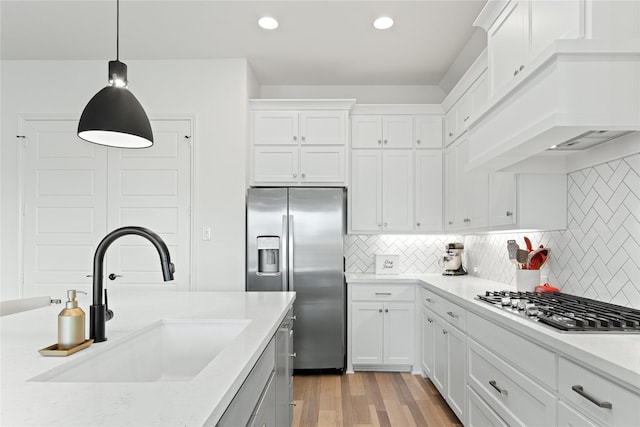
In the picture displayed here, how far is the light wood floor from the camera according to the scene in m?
2.73

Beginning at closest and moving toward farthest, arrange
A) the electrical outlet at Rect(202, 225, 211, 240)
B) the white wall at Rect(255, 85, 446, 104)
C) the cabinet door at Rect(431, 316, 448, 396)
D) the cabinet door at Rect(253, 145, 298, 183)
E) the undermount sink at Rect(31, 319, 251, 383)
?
the undermount sink at Rect(31, 319, 251, 383)
the cabinet door at Rect(431, 316, 448, 396)
the electrical outlet at Rect(202, 225, 211, 240)
the cabinet door at Rect(253, 145, 298, 183)
the white wall at Rect(255, 85, 446, 104)

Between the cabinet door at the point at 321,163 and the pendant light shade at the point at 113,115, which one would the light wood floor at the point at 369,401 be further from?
the pendant light shade at the point at 113,115

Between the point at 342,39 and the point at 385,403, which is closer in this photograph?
the point at 385,403

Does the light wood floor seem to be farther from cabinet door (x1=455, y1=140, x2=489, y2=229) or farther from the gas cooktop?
cabinet door (x1=455, y1=140, x2=489, y2=229)

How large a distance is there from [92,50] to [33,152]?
114 centimetres

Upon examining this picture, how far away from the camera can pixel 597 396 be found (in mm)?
1260

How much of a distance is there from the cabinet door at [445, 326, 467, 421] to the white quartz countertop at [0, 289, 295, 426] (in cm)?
143

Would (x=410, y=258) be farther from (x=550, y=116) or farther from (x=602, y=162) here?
(x=550, y=116)

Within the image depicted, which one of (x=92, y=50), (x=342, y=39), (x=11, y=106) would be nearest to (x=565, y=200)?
(x=342, y=39)

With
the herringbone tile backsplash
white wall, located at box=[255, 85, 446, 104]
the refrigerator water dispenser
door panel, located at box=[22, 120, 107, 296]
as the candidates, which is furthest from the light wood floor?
white wall, located at box=[255, 85, 446, 104]

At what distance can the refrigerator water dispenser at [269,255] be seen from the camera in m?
3.66

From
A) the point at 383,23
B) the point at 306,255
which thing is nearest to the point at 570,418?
the point at 306,255

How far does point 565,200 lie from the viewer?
96.0 inches

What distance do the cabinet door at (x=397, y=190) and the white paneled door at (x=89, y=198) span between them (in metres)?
1.94
